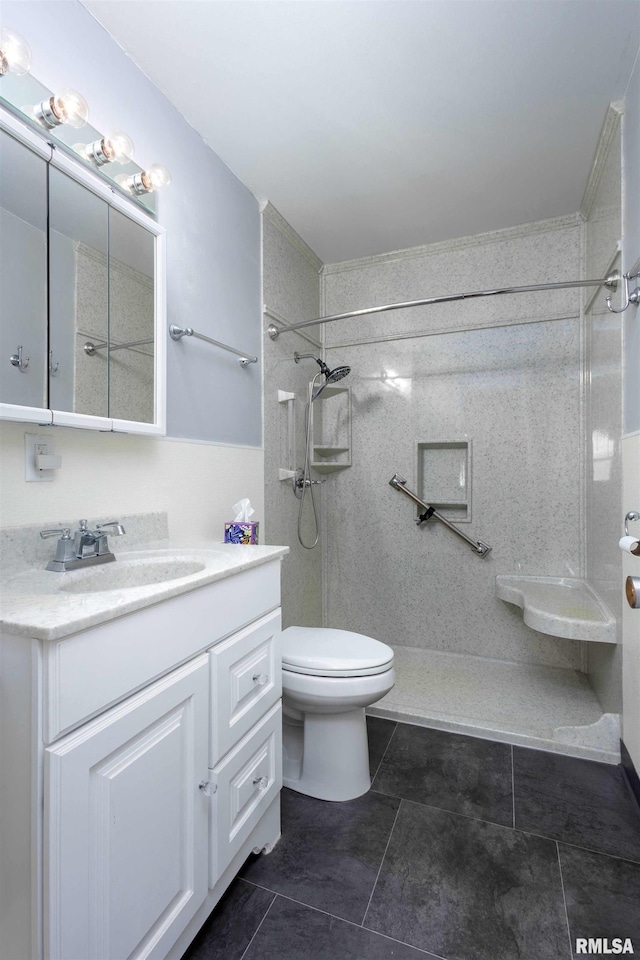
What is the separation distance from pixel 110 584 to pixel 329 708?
83 centimetres

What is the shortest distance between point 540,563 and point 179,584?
86.2 inches

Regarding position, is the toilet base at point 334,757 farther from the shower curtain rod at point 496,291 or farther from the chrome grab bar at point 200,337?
the shower curtain rod at point 496,291

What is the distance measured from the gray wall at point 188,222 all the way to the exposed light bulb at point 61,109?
140mm

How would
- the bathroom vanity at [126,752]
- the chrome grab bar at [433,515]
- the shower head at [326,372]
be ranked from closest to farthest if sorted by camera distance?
the bathroom vanity at [126,752] < the shower head at [326,372] < the chrome grab bar at [433,515]

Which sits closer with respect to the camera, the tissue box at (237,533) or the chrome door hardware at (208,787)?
the chrome door hardware at (208,787)

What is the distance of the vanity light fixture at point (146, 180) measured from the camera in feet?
4.56

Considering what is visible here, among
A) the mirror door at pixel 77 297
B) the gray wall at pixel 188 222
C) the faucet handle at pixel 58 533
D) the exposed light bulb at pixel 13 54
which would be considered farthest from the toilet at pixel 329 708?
the exposed light bulb at pixel 13 54

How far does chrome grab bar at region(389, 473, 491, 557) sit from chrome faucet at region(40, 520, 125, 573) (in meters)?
1.83

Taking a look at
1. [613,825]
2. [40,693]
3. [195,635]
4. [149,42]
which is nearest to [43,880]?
[40,693]

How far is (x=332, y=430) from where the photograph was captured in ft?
9.61

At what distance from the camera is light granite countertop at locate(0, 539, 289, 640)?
717 mm

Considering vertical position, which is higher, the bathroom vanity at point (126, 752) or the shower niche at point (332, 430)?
the shower niche at point (332, 430)
